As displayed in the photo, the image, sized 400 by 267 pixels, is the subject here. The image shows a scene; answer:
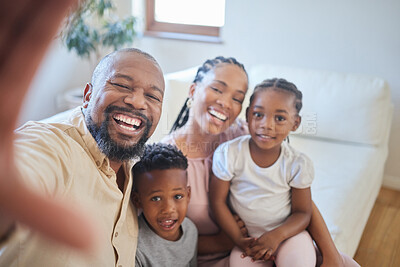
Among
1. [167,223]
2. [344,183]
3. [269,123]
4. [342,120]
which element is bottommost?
[344,183]

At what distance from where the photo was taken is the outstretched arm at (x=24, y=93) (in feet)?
0.48

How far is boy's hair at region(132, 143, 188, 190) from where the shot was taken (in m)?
1.04

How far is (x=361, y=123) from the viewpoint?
207cm

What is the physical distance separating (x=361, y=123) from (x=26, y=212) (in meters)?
2.11

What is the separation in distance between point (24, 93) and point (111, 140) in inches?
25.6

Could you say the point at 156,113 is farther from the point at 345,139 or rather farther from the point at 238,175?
the point at 345,139

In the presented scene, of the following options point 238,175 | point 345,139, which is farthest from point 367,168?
point 238,175

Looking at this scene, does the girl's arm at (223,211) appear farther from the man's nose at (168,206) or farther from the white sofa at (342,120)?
the white sofa at (342,120)

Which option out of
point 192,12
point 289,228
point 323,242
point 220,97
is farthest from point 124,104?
point 192,12

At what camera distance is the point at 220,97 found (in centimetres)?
120

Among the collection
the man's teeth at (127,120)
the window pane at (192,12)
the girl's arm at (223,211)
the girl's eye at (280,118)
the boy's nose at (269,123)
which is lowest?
the girl's arm at (223,211)

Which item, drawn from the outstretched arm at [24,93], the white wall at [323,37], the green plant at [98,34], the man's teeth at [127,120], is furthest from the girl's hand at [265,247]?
the green plant at [98,34]

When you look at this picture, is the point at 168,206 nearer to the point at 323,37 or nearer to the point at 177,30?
the point at 323,37

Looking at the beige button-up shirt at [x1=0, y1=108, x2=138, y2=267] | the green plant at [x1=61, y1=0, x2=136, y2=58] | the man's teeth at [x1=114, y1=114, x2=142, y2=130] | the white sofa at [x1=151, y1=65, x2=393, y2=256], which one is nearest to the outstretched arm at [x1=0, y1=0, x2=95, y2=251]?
the beige button-up shirt at [x1=0, y1=108, x2=138, y2=267]
